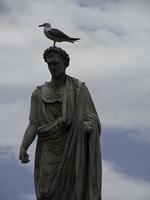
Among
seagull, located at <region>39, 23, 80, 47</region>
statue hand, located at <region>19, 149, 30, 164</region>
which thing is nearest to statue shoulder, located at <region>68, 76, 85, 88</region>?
seagull, located at <region>39, 23, 80, 47</region>

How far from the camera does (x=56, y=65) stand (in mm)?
14023

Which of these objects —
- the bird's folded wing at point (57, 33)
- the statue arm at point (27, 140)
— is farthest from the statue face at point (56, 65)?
the statue arm at point (27, 140)

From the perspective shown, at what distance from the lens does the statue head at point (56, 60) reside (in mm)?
13992

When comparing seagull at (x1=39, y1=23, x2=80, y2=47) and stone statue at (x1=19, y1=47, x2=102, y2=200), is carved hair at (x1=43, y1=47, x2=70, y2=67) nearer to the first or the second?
stone statue at (x1=19, y1=47, x2=102, y2=200)

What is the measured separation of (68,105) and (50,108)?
0.45 m

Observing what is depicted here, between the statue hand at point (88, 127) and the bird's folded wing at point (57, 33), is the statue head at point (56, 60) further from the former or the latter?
the statue hand at point (88, 127)

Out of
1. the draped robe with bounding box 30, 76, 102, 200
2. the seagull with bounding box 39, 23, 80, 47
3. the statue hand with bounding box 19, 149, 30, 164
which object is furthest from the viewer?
the seagull with bounding box 39, 23, 80, 47

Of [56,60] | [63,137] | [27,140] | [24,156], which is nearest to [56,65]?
[56,60]

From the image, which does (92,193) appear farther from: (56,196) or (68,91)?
(68,91)

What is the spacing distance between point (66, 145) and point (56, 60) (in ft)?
6.42

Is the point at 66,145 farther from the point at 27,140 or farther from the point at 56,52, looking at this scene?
the point at 56,52

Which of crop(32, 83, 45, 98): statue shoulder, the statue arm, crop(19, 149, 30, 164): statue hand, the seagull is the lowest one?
crop(19, 149, 30, 164): statue hand

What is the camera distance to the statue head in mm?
13992

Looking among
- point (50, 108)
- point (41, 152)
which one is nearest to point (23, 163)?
point (41, 152)
